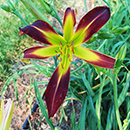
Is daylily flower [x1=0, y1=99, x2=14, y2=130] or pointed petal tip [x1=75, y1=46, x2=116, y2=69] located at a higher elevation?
pointed petal tip [x1=75, y1=46, x2=116, y2=69]

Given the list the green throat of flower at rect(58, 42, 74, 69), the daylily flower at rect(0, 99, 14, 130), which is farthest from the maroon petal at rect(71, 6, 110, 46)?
the daylily flower at rect(0, 99, 14, 130)

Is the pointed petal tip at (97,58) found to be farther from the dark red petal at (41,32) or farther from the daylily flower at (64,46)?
the dark red petal at (41,32)

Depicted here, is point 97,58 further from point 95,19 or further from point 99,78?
point 99,78

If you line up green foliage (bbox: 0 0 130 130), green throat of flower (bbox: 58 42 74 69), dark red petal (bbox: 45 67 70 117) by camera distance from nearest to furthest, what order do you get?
dark red petal (bbox: 45 67 70 117), green throat of flower (bbox: 58 42 74 69), green foliage (bbox: 0 0 130 130)

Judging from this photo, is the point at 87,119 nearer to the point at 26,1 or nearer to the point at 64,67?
the point at 64,67

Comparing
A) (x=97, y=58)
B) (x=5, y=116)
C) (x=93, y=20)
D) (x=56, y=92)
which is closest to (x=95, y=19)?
(x=93, y=20)

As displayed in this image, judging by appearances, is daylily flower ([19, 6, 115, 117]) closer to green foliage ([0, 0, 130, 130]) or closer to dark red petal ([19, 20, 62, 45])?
dark red petal ([19, 20, 62, 45])

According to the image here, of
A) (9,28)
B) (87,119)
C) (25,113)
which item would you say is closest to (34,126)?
(25,113)
